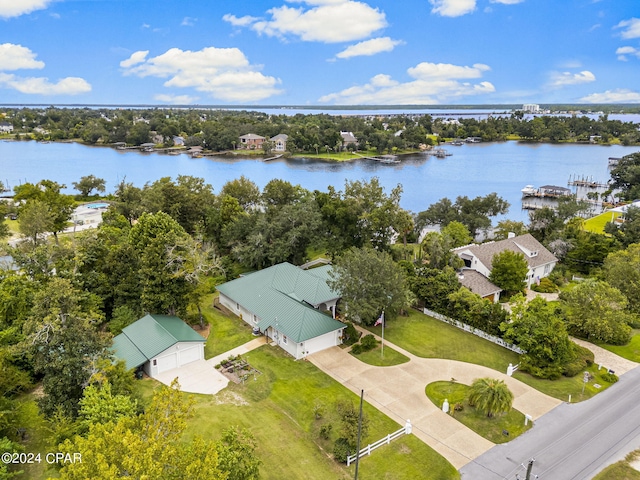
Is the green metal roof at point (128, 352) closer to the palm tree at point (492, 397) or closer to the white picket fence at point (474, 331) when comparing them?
the palm tree at point (492, 397)

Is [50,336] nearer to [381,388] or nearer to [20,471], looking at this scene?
[20,471]

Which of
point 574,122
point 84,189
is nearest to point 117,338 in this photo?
point 84,189

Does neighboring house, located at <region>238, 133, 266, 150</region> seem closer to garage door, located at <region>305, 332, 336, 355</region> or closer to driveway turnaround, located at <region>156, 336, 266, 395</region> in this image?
garage door, located at <region>305, 332, 336, 355</region>

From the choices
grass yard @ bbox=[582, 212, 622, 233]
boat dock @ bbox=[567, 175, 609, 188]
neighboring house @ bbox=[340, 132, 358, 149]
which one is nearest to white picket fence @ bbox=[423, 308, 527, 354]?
grass yard @ bbox=[582, 212, 622, 233]

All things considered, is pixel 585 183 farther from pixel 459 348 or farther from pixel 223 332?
pixel 223 332

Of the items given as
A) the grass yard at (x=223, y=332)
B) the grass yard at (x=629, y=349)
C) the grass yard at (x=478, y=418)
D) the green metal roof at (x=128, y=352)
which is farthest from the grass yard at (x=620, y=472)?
the green metal roof at (x=128, y=352)

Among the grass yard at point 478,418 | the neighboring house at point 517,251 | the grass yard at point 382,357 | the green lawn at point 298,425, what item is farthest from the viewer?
the neighboring house at point 517,251

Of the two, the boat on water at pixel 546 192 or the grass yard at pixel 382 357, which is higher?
the boat on water at pixel 546 192
